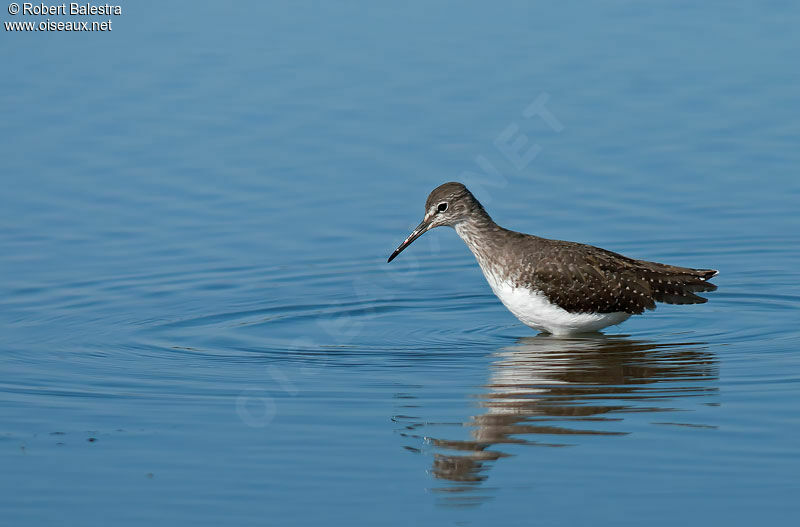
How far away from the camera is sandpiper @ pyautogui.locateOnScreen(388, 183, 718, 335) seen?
45.4 ft

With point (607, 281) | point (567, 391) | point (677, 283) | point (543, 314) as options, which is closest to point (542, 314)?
point (543, 314)

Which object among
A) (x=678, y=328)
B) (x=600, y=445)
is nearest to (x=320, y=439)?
(x=600, y=445)

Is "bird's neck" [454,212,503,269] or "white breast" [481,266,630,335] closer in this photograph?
"white breast" [481,266,630,335]

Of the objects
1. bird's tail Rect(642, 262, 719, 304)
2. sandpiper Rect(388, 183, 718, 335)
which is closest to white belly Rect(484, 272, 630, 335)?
sandpiper Rect(388, 183, 718, 335)

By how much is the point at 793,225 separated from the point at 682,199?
5.09ft

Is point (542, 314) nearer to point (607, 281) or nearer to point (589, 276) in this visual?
point (589, 276)

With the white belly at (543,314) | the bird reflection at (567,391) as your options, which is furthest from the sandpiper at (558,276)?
the bird reflection at (567,391)

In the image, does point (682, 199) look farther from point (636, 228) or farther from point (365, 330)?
point (365, 330)

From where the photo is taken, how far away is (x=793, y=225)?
16844 mm

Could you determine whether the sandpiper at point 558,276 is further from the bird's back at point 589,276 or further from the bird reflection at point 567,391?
the bird reflection at point 567,391

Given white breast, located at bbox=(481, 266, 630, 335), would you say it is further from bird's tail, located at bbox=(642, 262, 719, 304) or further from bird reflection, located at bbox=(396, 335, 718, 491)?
bird's tail, located at bbox=(642, 262, 719, 304)

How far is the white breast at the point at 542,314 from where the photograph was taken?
13.8 metres

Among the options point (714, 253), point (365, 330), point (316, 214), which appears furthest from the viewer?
point (316, 214)

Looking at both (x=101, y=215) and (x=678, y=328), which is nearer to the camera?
(x=678, y=328)
